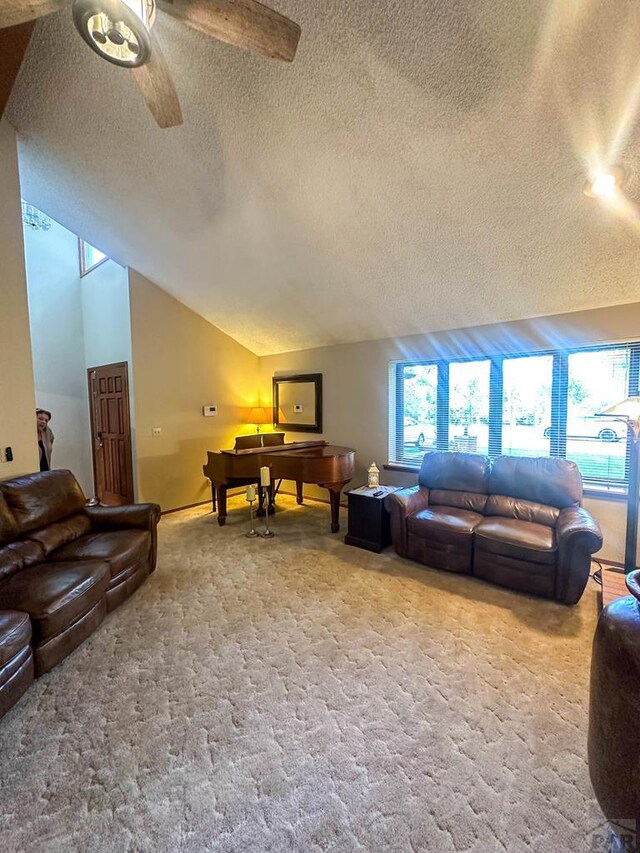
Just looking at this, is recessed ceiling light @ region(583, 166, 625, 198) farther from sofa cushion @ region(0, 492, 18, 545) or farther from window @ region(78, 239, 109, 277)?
window @ region(78, 239, 109, 277)

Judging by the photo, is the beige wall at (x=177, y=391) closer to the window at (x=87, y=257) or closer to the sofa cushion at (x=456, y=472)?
the window at (x=87, y=257)

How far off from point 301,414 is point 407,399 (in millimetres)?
1760

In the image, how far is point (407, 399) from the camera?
15.5 feet

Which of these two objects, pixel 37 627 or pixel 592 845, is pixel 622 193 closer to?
pixel 592 845

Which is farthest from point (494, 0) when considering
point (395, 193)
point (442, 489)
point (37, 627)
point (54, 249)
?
point (54, 249)

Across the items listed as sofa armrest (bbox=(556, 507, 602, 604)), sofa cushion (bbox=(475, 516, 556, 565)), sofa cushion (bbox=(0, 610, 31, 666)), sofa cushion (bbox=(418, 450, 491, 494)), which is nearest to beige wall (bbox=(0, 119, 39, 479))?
sofa cushion (bbox=(0, 610, 31, 666))

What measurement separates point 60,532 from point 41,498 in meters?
0.31

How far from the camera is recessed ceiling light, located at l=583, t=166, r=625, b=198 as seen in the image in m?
2.10

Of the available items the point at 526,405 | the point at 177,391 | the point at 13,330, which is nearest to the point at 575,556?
the point at 526,405

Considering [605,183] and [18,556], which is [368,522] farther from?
[605,183]

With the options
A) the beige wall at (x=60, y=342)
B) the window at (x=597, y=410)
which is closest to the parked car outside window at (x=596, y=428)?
the window at (x=597, y=410)

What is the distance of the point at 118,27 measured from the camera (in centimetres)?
139

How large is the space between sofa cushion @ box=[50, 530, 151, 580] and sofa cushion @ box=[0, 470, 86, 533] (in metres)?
0.29

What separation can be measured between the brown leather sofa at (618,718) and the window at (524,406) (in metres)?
2.26
